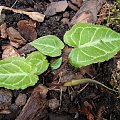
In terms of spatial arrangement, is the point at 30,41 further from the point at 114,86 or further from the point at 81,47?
the point at 114,86

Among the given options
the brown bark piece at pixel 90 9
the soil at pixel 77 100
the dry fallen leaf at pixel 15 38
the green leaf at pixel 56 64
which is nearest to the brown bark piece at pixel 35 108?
the soil at pixel 77 100

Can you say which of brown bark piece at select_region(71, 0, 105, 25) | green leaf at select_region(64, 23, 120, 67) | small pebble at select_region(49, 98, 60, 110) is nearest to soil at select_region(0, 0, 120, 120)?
small pebble at select_region(49, 98, 60, 110)

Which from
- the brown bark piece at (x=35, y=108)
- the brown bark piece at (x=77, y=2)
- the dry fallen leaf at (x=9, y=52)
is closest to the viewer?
the brown bark piece at (x=35, y=108)

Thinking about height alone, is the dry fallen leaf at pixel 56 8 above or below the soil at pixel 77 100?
above

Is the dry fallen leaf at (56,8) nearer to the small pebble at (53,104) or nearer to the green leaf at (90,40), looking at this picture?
the green leaf at (90,40)

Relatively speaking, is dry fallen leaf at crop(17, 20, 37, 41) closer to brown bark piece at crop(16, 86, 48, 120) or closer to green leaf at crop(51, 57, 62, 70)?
green leaf at crop(51, 57, 62, 70)

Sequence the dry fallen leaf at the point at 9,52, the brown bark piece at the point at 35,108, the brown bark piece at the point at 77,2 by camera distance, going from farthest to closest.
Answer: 1. the brown bark piece at the point at 77,2
2. the dry fallen leaf at the point at 9,52
3. the brown bark piece at the point at 35,108
